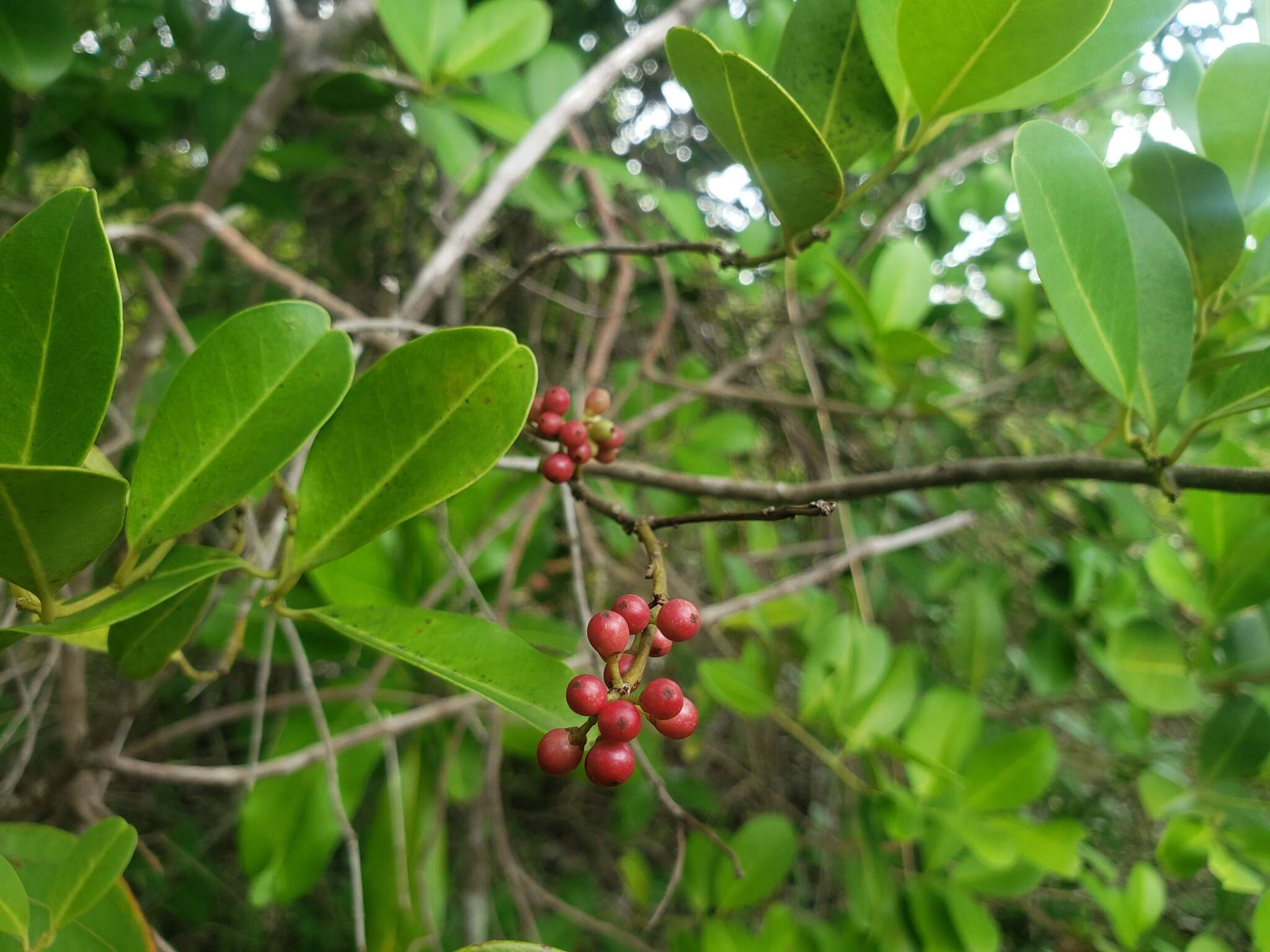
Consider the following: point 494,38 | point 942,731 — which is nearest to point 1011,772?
point 942,731

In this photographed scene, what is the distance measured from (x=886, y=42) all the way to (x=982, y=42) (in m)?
0.06

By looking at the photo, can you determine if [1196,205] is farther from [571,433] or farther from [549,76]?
[549,76]

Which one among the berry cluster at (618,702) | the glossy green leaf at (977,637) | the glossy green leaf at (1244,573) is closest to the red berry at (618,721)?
the berry cluster at (618,702)

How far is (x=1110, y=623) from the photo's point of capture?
1.14m

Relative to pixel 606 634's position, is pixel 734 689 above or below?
below

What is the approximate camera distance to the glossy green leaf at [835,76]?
20.5 inches

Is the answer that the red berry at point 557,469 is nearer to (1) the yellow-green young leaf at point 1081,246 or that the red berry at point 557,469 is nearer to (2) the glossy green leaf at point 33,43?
(1) the yellow-green young leaf at point 1081,246

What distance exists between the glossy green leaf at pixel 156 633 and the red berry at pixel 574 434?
265mm

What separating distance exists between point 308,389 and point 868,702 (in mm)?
930

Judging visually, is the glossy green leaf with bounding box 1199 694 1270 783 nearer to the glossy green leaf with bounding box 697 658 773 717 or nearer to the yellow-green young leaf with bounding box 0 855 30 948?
the glossy green leaf with bounding box 697 658 773 717

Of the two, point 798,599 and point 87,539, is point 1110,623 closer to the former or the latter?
point 798,599

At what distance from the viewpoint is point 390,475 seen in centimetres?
46

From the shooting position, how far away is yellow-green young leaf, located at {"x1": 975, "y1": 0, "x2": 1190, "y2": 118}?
48 centimetres

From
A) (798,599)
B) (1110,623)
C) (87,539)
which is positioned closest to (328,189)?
(798,599)
